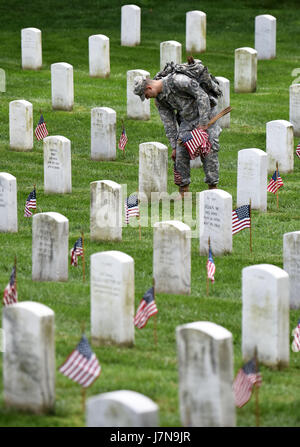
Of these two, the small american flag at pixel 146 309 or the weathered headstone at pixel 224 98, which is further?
the weathered headstone at pixel 224 98

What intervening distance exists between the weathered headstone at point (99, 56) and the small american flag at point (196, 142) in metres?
8.82

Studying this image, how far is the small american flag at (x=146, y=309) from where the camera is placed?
9969mm

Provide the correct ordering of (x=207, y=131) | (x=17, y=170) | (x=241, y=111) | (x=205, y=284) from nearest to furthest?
(x=205, y=284)
(x=207, y=131)
(x=17, y=170)
(x=241, y=111)

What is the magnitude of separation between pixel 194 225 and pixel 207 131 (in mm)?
1599

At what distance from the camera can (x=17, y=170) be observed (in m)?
17.7

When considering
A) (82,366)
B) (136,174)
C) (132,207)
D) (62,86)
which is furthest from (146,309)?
(62,86)

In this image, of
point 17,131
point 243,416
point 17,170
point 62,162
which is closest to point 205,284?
point 243,416

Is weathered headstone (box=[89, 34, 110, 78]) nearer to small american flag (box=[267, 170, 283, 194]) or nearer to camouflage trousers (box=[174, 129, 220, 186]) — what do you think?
camouflage trousers (box=[174, 129, 220, 186])

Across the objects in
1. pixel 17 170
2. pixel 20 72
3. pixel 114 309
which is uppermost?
pixel 20 72

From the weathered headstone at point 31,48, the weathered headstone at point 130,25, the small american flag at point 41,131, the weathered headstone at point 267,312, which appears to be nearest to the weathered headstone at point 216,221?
the weathered headstone at point 267,312

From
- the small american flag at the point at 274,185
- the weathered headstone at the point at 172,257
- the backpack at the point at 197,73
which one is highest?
the backpack at the point at 197,73

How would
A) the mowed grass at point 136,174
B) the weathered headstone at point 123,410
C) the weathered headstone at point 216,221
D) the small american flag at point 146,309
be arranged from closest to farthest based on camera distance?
the weathered headstone at point 123,410 < the mowed grass at point 136,174 < the small american flag at point 146,309 < the weathered headstone at point 216,221

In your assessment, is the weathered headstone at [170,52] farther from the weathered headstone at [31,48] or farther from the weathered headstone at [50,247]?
the weathered headstone at [50,247]

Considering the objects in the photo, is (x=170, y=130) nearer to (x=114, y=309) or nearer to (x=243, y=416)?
(x=114, y=309)
